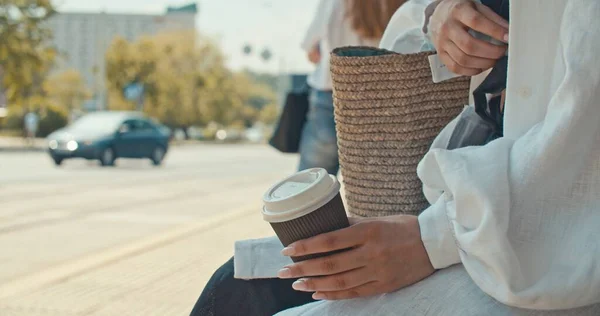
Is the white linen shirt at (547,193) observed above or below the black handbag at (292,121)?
above

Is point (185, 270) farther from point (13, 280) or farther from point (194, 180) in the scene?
point (194, 180)

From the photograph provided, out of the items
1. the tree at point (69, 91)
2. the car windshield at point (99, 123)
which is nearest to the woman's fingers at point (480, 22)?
the car windshield at point (99, 123)

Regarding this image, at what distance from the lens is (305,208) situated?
1.15 meters

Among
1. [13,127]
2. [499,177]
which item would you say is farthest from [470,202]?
[13,127]

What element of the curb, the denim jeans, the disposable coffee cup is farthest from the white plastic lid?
the curb

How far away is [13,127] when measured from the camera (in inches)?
1898

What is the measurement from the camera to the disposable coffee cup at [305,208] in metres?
1.15

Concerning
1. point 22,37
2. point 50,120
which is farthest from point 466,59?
point 50,120

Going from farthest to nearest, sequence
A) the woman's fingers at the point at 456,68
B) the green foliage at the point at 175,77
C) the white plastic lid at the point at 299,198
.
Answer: the green foliage at the point at 175,77, the woman's fingers at the point at 456,68, the white plastic lid at the point at 299,198

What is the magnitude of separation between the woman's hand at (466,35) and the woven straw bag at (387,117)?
68mm

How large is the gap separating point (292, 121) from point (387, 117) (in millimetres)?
2384

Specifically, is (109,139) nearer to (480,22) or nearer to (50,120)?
(480,22)

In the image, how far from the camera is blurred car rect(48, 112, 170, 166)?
2005 centimetres

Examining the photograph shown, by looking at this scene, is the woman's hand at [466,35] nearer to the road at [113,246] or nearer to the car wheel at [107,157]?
the road at [113,246]
